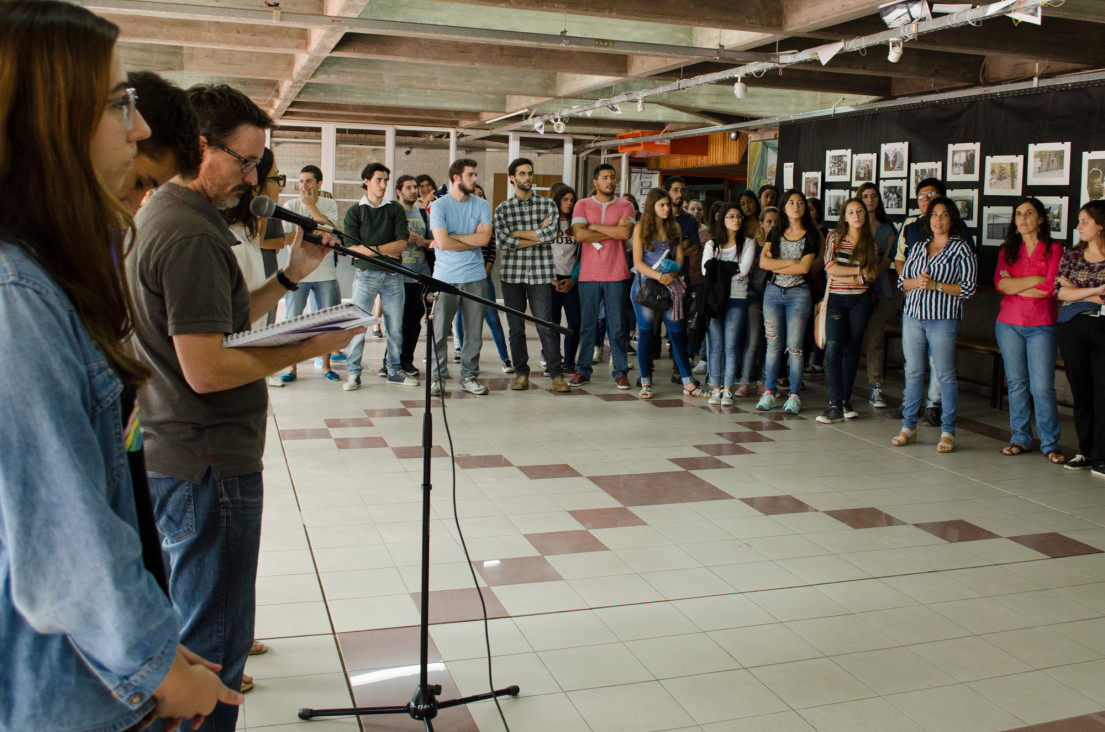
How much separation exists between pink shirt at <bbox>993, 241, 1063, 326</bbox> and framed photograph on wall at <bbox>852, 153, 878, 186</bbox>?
9.48ft

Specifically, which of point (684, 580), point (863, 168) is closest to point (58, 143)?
point (684, 580)

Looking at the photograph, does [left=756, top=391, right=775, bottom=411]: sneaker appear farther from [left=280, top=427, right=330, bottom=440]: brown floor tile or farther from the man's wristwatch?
the man's wristwatch

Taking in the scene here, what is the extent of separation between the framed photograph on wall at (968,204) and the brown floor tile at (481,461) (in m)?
4.53

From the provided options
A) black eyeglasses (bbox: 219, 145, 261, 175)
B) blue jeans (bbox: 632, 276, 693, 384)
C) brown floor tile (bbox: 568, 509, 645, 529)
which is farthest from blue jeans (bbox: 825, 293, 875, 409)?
black eyeglasses (bbox: 219, 145, 261, 175)

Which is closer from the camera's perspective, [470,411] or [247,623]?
[247,623]

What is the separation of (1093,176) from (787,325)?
2.33 meters

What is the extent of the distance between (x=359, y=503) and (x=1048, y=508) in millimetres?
3487

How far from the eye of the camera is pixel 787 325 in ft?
22.7

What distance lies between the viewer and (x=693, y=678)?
112 inches

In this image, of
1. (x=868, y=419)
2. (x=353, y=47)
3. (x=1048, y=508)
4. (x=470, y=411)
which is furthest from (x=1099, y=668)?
(x=353, y=47)

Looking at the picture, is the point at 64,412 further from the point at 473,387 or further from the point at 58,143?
the point at 473,387

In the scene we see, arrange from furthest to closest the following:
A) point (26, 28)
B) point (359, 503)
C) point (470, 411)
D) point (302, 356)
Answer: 1. point (470, 411)
2. point (359, 503)
3. point (302, 356)
4. point (26, 28)

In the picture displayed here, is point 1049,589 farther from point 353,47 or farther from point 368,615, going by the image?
point 353,47

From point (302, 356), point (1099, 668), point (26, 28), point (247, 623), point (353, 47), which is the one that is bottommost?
point (1099, 668)
